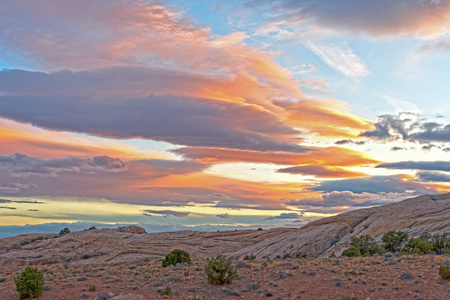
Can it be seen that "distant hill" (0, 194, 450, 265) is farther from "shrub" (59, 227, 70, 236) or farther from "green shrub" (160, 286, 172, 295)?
"green shrub" (160, 286, 172, 295)

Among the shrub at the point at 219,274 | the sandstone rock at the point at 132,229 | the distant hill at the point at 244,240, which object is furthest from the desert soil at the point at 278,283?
the sandstone rock at the point at 132,229

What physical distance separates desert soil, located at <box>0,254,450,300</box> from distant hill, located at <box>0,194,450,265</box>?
110 feet

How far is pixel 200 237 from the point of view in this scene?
92812mm

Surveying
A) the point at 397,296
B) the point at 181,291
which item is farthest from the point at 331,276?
the point at 181,291

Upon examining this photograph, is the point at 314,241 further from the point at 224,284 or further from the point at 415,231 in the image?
the point at 224,284

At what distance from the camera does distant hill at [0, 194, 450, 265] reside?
6856 centimetres

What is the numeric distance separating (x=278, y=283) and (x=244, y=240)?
63884mm

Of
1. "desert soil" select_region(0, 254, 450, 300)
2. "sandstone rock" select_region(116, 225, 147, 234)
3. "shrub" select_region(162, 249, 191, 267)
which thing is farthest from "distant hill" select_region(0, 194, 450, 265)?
"desert soil" select_region(0, 254, 450, 300)

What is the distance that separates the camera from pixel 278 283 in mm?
26781

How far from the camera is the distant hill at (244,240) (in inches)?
2699

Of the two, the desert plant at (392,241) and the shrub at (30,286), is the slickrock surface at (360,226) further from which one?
the shrub at (30,286)

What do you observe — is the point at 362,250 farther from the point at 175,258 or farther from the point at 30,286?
the point at 30,286

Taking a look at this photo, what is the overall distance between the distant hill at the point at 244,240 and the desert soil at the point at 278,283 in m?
33.5

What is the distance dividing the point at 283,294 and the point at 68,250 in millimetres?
67172
